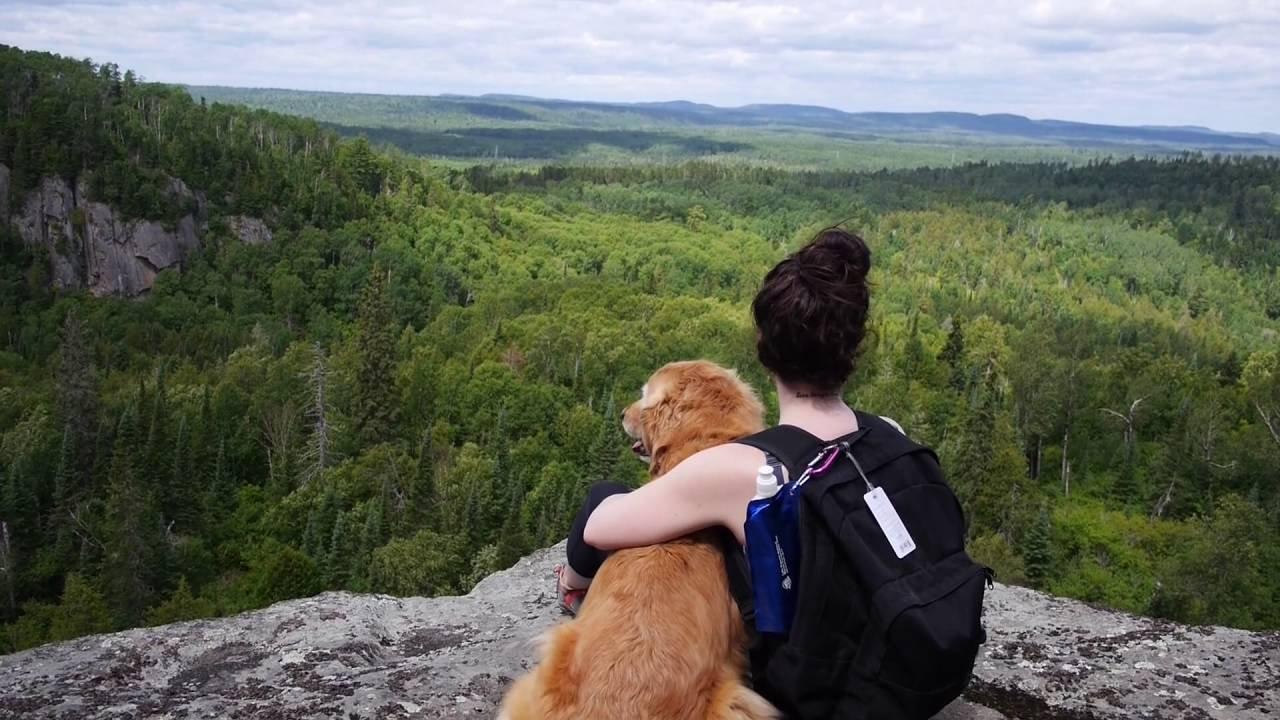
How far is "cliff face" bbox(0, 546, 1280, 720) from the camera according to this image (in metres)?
4.86

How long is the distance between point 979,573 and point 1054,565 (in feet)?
163

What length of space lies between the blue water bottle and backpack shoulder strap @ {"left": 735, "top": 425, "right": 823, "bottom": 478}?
0.30 feet

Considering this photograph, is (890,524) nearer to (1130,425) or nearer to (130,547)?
(130,547)

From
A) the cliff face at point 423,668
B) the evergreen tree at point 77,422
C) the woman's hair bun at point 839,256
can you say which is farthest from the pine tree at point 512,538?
the woman's hair bun at point 839,256

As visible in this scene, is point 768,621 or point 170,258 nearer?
point 768,621

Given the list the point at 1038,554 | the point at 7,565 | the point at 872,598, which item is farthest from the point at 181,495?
the point at 872,598

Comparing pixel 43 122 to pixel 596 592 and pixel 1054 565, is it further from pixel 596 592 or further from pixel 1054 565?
pixel 596 592

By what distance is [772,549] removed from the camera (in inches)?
136

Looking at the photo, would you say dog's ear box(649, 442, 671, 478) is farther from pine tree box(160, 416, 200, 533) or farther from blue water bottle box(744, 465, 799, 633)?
pine tree box(160, 416, 200, 533)

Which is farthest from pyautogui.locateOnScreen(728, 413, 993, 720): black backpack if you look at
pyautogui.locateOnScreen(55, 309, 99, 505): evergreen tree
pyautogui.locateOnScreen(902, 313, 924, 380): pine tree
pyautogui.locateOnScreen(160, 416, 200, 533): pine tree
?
pyautogui.locateOnScreen(902, 313, 924, 380): pine tree

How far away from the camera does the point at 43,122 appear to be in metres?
126

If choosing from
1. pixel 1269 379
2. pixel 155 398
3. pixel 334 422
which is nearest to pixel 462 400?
pixel 334 422

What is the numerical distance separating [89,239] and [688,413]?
137596mm

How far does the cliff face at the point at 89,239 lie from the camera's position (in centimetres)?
12156
